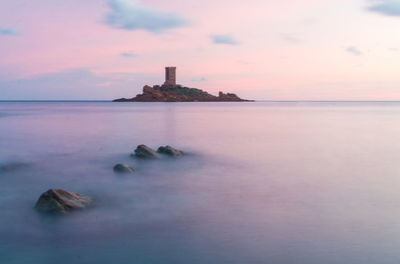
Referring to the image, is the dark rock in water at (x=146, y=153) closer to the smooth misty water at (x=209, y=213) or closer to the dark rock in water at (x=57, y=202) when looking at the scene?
the smooth misty water at (x=209, y=213)

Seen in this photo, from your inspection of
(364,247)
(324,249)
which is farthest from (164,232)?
(364,247)

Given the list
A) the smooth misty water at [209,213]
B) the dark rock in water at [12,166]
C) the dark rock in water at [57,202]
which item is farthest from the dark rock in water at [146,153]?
the dark rock in water at [57,202]

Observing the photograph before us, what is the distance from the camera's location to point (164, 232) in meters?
8.05

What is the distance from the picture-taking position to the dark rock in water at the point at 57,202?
30.1 feet

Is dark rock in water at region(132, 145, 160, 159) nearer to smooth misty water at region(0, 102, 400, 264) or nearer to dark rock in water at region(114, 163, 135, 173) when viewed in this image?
smooth misty water at region(0, 102, 400, 264)

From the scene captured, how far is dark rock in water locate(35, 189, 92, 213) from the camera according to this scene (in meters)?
9.16

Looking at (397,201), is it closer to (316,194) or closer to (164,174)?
(316,194)

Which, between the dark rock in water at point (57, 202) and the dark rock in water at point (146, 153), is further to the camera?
the dark rock in water at point (146, 153)

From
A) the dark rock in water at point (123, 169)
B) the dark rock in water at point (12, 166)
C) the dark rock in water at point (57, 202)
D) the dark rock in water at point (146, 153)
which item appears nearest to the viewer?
the dark rock in water at point (57, 202)

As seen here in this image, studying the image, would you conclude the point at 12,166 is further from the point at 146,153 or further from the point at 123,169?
the point at 146,153

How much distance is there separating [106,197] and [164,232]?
144 inches

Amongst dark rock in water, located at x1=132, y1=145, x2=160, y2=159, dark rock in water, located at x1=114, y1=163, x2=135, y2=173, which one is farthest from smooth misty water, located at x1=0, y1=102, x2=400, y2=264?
dark rock in water, located at x1=132, y1=145, x2=160, y2=159

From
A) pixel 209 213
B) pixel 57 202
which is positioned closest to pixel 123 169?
pixel 57 202

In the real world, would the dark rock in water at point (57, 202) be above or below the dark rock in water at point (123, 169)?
above
